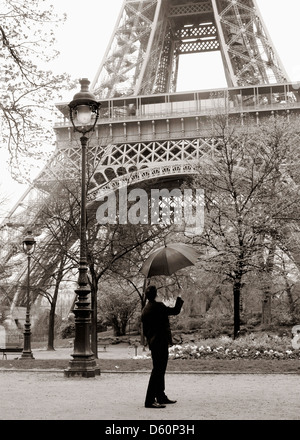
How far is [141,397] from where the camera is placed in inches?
372

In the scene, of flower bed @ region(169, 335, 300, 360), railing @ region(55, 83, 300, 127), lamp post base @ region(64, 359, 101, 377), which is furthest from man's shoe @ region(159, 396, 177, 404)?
railing @ region(55, 83, 300, 127)

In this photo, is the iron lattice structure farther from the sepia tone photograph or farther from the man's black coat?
the man's black coat

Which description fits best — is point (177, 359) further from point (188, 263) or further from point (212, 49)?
point (212, 49)

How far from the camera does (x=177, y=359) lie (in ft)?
58.1

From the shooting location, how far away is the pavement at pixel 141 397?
24.5ft

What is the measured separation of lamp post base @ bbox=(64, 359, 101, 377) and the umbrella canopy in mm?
4519

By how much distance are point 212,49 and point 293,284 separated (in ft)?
90.6

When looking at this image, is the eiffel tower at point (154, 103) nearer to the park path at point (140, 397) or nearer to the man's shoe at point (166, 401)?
the park path at point (140, 397)

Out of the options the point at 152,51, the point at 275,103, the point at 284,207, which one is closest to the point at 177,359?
the point at 284,207

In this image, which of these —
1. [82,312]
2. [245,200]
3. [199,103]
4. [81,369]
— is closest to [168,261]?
[82,312]

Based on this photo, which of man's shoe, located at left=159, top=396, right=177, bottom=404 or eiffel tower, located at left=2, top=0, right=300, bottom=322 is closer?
man's shoe, located at left=159, top=396, right=177, bottom=404

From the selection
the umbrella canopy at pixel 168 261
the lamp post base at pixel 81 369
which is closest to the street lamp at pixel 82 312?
the lamp post base at pixel 81 369

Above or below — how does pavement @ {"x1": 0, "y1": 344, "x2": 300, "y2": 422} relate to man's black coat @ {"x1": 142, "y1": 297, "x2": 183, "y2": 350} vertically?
below

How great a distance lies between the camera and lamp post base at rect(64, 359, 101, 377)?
12.7 m
